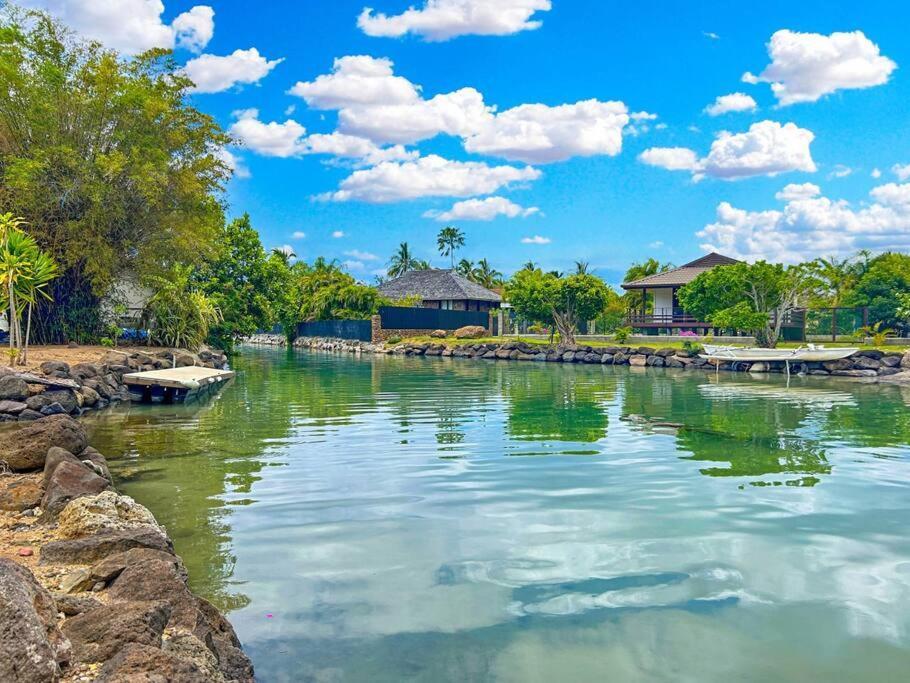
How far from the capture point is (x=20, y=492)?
759 centimetres

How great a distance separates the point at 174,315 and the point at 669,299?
3280 centimetres

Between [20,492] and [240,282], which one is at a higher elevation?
[240,282]

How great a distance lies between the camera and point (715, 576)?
20.6 feet

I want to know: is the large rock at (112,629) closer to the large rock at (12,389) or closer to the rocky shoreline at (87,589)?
the rocky shoreline at (87,589)

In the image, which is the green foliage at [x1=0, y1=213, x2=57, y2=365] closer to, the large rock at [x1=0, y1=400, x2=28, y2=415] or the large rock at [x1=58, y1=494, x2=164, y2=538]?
the large rock at [x1=0, y1=400, x2=28, y2=415]

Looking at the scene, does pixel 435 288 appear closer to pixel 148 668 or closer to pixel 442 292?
pixel 442 292

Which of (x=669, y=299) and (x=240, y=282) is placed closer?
(x=240, y=282)

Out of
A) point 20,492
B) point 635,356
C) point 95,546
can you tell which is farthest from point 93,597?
point 635,356

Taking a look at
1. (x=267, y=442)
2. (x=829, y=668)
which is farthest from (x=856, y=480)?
(x=267, y=442)

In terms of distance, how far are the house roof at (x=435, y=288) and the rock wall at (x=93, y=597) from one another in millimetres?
53044

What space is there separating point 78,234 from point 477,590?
23251 mm

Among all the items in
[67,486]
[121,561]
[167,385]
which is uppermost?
[167,385]

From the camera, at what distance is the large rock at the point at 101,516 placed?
612 cm

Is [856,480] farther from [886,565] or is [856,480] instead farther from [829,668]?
[829,668]
